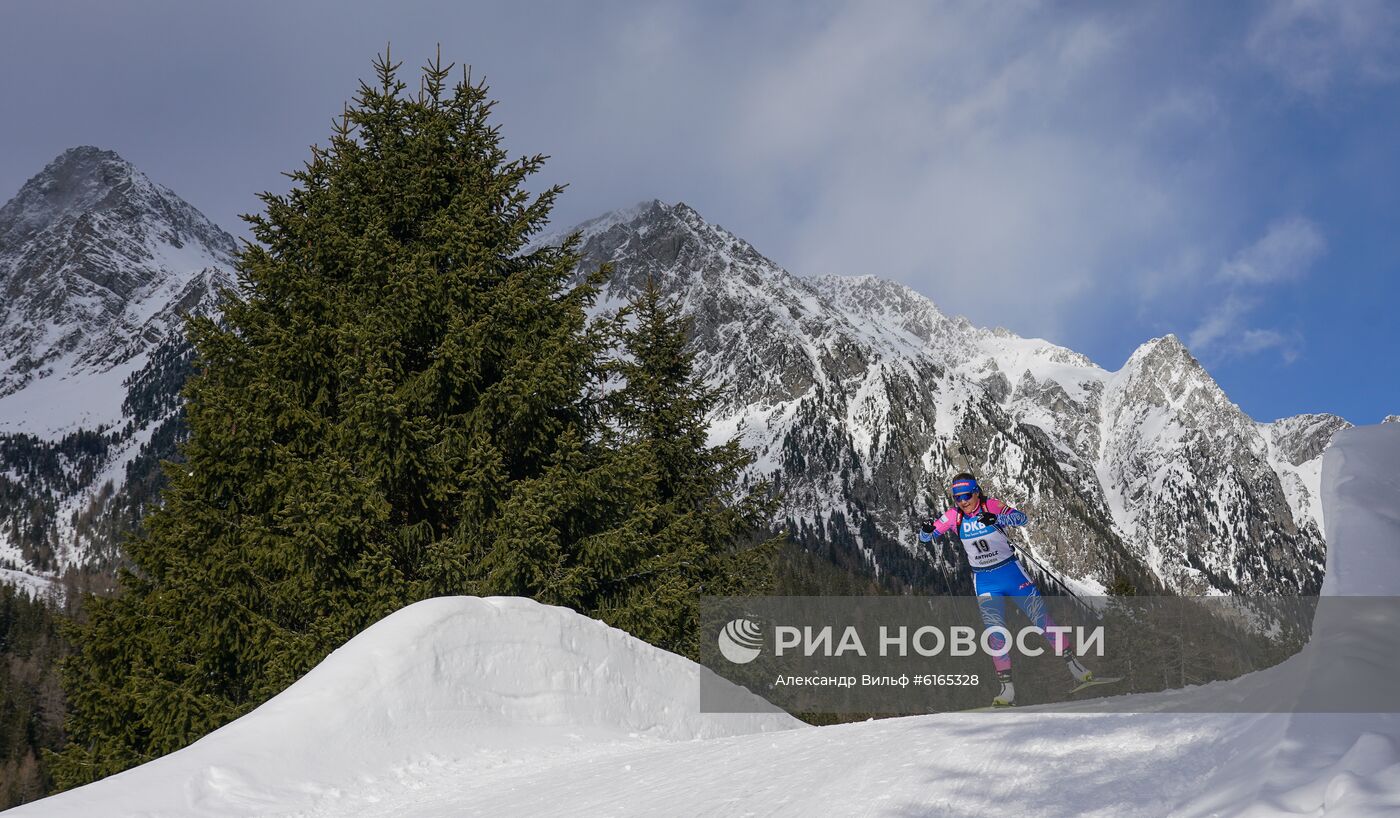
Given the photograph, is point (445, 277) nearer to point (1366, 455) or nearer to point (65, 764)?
point (65, 764)

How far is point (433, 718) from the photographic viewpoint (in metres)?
6.89

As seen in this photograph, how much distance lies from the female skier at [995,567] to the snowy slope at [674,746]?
2.25 m

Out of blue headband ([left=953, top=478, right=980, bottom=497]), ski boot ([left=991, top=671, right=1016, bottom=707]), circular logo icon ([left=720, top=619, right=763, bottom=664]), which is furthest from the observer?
circular logo icon ([left=720, top=619, right=763, bottom=664])

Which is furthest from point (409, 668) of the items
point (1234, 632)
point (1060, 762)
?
point (1234, 632)

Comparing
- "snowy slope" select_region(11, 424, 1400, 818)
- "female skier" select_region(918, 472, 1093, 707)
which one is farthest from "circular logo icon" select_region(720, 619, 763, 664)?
"female skier" select_region(918, 472, 1093, 707)

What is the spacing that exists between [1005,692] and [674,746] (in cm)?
369

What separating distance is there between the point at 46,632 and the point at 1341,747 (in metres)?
131

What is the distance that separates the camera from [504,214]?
13.0 meters

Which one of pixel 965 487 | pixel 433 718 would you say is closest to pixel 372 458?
pixel 433 718

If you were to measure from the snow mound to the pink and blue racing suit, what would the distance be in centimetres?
230

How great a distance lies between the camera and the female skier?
8.90 m

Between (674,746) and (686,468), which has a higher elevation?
(686,468)

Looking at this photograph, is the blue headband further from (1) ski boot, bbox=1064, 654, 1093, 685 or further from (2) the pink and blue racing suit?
(1) ski boot, bbox=1064, 654, 1093, 685

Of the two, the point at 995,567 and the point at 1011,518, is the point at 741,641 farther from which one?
the point at 1011,518
